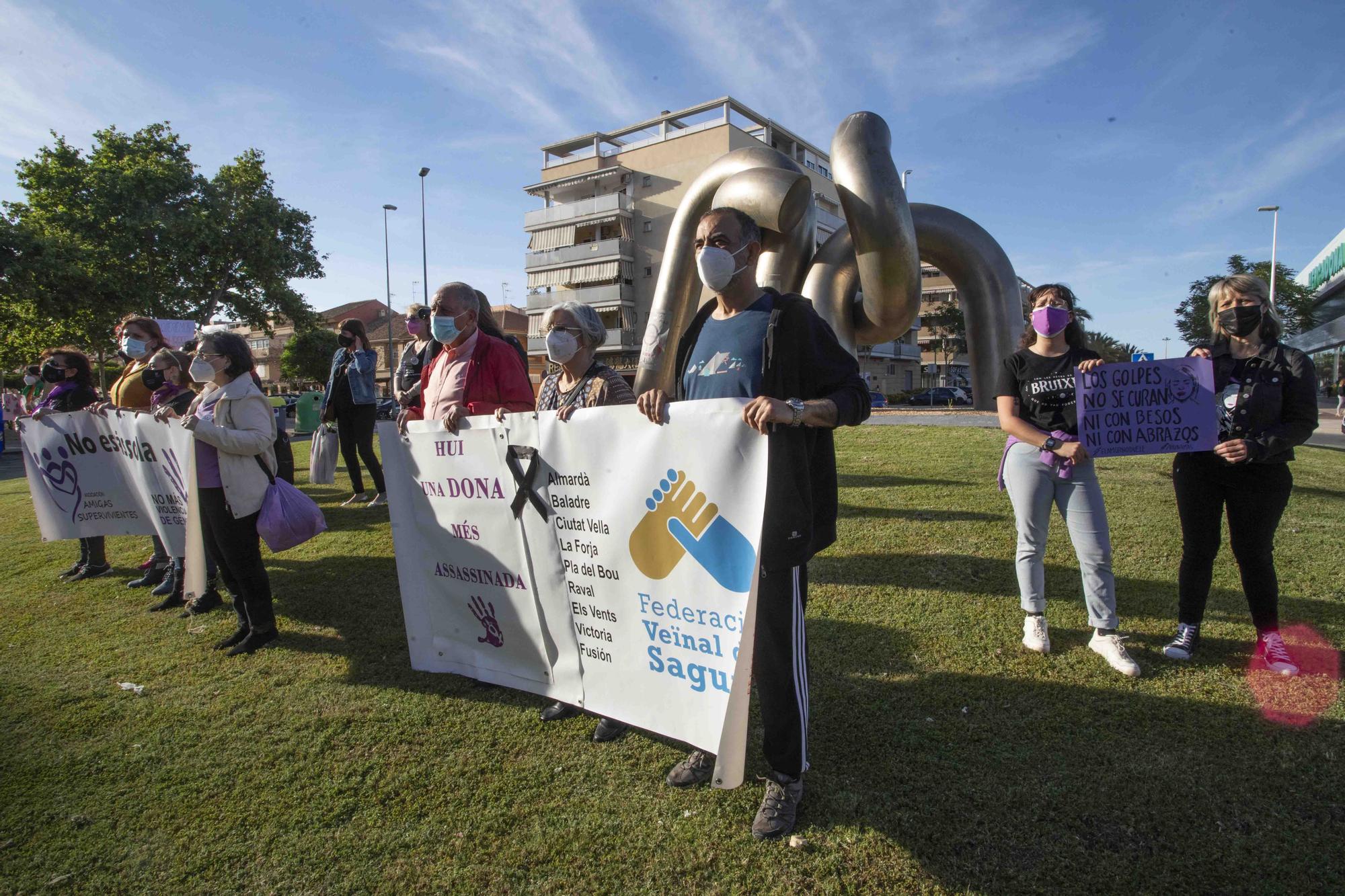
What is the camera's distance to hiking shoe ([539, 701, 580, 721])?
3.05 metres

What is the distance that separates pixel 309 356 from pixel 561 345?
59038 mm

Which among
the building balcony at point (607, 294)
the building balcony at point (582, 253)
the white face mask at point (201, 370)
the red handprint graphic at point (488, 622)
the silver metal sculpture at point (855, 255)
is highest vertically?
the building balcony at point (582, 253)

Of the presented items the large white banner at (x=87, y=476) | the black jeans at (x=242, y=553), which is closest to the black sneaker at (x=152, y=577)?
the large white banner at (x=87, y=476)

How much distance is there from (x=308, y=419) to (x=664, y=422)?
14172 millimetres

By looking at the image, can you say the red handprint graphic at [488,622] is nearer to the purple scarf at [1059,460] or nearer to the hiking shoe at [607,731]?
the hiking shoe at [607,731]

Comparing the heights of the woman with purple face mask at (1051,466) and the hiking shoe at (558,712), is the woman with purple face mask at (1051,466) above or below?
Answer: above

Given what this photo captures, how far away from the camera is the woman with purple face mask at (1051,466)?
340 centimetres

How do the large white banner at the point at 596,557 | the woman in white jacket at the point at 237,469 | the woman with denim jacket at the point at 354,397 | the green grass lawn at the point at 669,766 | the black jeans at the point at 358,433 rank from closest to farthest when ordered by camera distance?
1. the green grass lawn at the point at 669,766
2. the large white banner at the point at 596,557
3. the woman in white jacket at the point at 237,469
4. the woman with denim jacket at the point at 354,397
5. the black jeans at the point at 358,433

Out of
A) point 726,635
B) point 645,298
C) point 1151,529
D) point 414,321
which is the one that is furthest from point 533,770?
point 645,298

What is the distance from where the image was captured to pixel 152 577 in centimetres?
532

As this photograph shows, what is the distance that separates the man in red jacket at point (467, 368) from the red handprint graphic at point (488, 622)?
95cm

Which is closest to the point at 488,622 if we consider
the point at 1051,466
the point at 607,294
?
the point at 1051,466

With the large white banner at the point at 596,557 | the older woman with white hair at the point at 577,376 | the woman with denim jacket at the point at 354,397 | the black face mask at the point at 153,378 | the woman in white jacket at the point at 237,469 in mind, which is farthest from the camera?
the woman with denim jacket at the point at 354,397

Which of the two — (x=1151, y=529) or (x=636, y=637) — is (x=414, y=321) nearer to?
(x=636, y=637)
